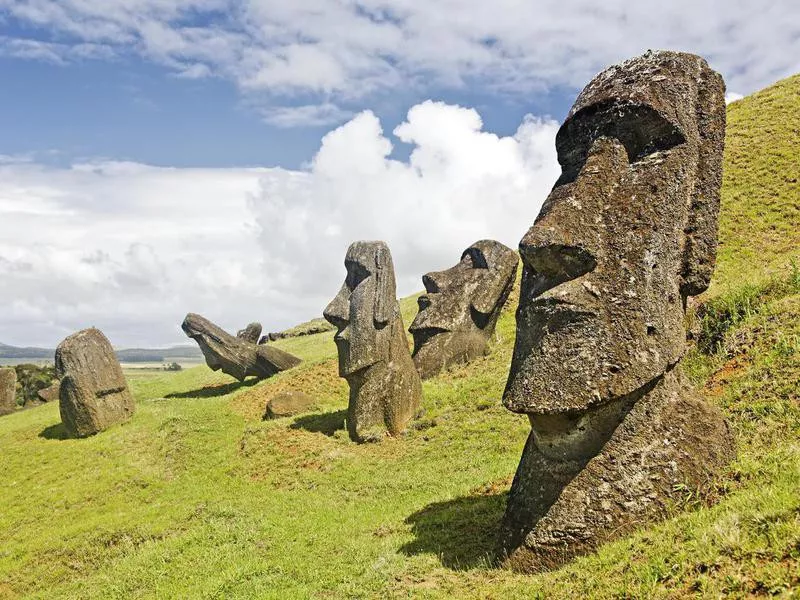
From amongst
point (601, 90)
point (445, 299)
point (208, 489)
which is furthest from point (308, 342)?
point (601, 90)

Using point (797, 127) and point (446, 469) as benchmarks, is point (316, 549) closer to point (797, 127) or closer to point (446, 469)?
point (446, 469)

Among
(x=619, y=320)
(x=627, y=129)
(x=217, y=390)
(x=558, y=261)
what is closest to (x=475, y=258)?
(x=217, y=390)

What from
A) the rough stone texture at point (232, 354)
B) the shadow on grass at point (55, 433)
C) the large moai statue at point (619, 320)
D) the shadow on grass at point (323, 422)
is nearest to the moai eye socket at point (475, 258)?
the shadow on grass at point (323, 422)

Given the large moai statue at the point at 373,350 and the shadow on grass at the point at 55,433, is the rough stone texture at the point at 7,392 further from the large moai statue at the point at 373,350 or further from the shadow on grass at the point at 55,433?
the large moai statue at the point at 373,350

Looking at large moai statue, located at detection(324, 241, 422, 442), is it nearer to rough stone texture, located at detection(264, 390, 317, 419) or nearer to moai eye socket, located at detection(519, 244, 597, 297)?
rough stone texture, located at detection(264, 390, 317, 419)

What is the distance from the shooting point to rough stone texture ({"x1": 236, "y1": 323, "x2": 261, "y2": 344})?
30750 mm

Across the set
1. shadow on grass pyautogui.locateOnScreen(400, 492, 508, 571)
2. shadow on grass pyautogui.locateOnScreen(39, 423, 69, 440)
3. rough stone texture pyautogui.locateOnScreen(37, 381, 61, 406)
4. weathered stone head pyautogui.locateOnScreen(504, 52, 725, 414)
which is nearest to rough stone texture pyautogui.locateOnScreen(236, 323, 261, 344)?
shadow on grass pyautogui.locateOnScreen(39, 423, 69, 440)

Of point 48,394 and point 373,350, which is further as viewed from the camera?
point 48,394

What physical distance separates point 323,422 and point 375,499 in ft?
21.3

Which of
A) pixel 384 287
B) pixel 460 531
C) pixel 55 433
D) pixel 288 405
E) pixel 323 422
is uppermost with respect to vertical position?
pixel 384 287

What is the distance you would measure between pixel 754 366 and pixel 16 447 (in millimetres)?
22069

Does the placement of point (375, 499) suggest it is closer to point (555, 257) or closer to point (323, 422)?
point (323, 422)

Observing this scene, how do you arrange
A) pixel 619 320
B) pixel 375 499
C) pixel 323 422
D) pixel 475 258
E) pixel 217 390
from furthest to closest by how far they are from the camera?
pixel 217 390
pixel 475 258
pixel 323 422
pixel 375 499
pixel 619 320

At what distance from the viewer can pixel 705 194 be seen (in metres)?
7.31
